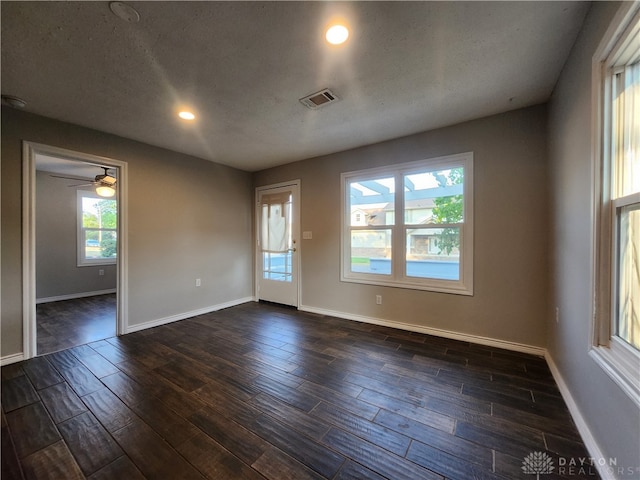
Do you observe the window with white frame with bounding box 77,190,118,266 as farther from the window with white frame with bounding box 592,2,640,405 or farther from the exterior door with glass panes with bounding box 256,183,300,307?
the window with white frame with bounding box 592,2,640,405

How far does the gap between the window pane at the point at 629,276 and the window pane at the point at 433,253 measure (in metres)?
1.69

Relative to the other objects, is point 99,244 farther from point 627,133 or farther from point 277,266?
point 627,133

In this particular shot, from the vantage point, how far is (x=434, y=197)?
311 cm

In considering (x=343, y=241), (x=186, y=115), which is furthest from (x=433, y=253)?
(x=186, y=115)

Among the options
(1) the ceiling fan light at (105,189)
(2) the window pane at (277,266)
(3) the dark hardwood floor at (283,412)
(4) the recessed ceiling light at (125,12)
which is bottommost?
(3) the dark hardwood floor at (283,412)

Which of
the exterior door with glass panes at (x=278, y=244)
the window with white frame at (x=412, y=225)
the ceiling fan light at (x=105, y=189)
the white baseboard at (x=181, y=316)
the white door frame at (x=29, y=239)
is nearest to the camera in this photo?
the white door frame at (x=29, y=239)

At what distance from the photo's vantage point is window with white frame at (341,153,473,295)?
9.61ft

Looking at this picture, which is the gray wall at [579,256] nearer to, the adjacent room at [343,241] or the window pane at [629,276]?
the adjacent room at [343,241]

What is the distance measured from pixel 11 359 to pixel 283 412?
282 cm

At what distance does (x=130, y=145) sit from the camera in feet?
10.7

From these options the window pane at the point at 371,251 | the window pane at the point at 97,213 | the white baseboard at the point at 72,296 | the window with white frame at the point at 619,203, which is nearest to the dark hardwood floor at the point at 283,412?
the window with white frame at the point at 619,203

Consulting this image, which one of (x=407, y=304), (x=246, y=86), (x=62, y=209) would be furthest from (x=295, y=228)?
(x=62, y=209)

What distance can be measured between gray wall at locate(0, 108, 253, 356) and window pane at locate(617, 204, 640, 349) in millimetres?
4380

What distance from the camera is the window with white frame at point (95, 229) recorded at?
539 centimetres
